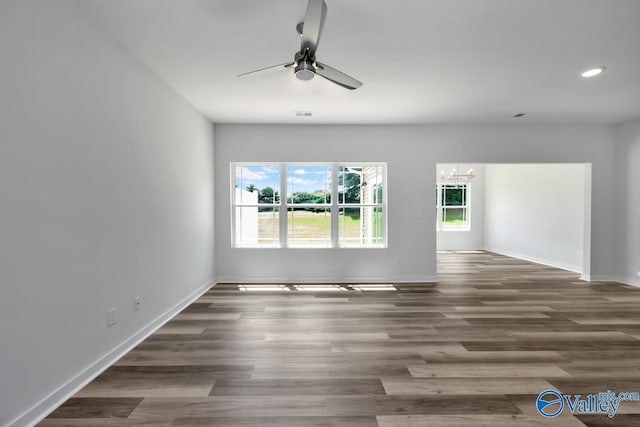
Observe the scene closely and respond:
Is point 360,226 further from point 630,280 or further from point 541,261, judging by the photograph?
point 541,261

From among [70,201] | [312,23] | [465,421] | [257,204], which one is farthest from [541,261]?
[70,201]

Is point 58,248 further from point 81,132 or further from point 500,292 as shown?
point 500,292

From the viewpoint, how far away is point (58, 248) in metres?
1.89

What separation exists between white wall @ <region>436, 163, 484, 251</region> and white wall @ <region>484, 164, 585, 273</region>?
0.56ft

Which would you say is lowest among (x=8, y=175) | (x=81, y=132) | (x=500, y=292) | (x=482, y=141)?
(x=500, y=292)

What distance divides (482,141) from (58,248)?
541 centimetres

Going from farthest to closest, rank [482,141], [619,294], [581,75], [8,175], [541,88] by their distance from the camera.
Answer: [482,141], [619,294], [541,88], [581,75], [8,175]

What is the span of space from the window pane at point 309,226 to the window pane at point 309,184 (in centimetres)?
17

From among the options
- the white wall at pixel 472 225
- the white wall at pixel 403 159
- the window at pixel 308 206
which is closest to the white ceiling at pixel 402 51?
the white wall at pixel 403 159

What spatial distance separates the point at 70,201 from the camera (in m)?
1.99

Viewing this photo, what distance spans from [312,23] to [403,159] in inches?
135

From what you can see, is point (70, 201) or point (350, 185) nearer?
point (70, 201)

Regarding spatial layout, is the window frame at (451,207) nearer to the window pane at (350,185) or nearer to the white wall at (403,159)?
the white wall at (403,159)

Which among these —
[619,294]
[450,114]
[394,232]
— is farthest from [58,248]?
[619,294]
